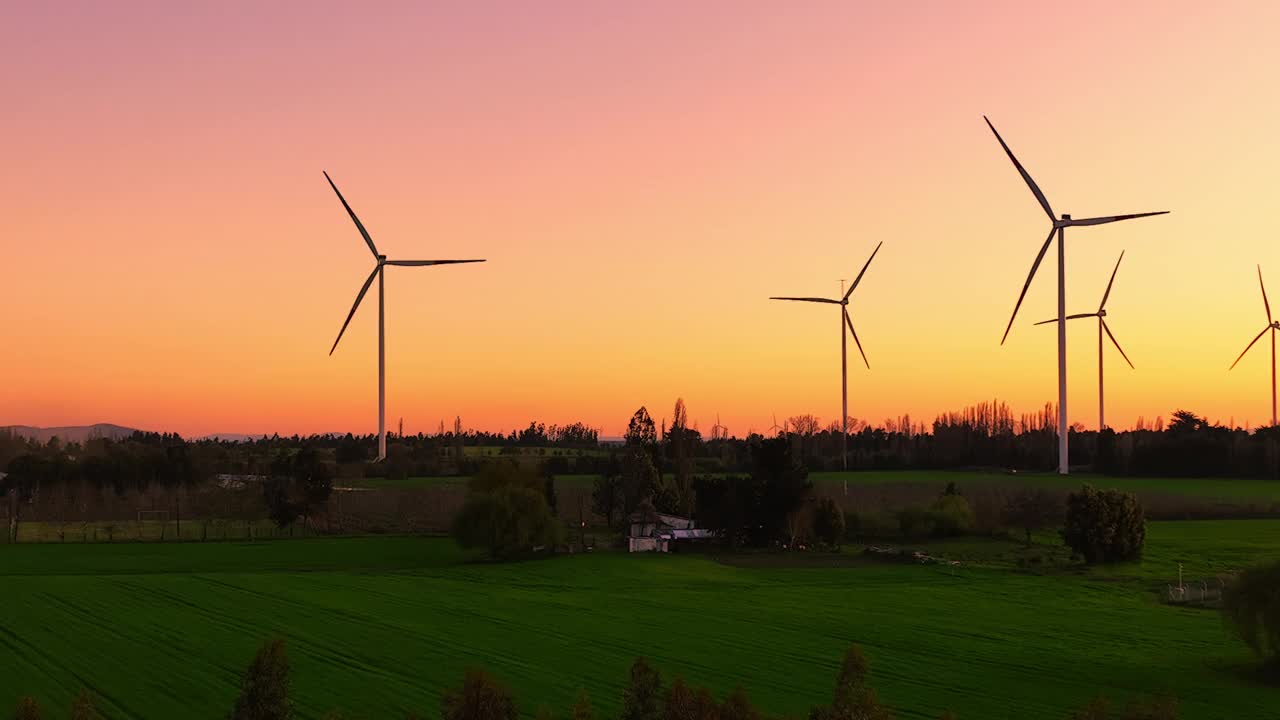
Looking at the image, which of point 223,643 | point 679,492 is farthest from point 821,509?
point 223,643

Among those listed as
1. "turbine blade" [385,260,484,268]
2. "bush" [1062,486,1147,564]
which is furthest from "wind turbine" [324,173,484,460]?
"bush" [1062,486,1147,564]

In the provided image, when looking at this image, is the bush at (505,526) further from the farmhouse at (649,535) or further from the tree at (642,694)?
the tree at (642,694)

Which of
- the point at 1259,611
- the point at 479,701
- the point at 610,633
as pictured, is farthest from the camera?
the point at 610,633

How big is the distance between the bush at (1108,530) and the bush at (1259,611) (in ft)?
130

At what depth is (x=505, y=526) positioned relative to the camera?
9438 cm

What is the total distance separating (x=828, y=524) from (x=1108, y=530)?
81.0 feet

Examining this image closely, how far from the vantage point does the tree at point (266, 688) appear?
856 inches

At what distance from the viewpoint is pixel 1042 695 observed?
41125 millimetres

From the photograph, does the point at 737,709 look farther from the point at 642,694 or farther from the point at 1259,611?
the point at 1259,611

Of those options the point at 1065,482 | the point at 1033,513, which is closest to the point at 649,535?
the point at 1033,513

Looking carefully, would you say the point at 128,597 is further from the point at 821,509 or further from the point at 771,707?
the point at 821,509

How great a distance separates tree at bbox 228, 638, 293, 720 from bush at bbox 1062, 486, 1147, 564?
244 feet

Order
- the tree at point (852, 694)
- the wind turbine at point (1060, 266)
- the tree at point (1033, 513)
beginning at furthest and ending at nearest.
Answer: the tree at point (1033, 513) < the wind turbine at point (1060, 266) < the tree at point (852, 694)

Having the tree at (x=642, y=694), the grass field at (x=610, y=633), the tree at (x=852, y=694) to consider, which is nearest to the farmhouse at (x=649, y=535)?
the grass field at (x=610, y=633)
